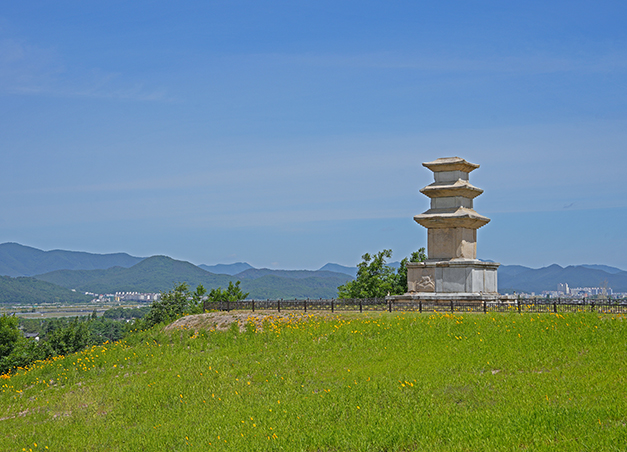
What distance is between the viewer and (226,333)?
85.5 feet

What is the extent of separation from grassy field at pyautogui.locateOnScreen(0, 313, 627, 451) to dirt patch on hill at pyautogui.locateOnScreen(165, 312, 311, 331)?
25.5 inches

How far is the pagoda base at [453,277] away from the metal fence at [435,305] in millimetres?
1553

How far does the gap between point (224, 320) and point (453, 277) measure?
12.7m

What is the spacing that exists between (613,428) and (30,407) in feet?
62.6

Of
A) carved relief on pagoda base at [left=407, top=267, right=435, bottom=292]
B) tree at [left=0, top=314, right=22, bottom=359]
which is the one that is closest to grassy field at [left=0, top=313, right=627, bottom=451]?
carved relief on pagoda base at [left=407, top=267, right=435, bottom=292]

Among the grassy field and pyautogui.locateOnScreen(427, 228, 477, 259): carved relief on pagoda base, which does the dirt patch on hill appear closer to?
the grassy field

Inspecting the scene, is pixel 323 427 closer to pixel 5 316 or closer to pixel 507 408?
pixel 507 408

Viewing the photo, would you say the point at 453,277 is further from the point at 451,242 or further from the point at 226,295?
the point at 226,295

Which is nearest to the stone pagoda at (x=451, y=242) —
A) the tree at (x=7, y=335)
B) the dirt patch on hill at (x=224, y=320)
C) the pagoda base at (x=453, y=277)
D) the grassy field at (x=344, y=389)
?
the pagoda base at (x=453, y=277)

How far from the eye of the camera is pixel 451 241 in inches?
1324

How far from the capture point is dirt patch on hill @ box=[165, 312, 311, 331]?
1062 inches

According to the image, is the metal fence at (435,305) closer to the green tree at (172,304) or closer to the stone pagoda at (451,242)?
the stone pagoda at (451,242)

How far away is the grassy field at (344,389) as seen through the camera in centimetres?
1167

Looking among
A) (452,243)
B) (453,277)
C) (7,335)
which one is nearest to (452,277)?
(453,277)
